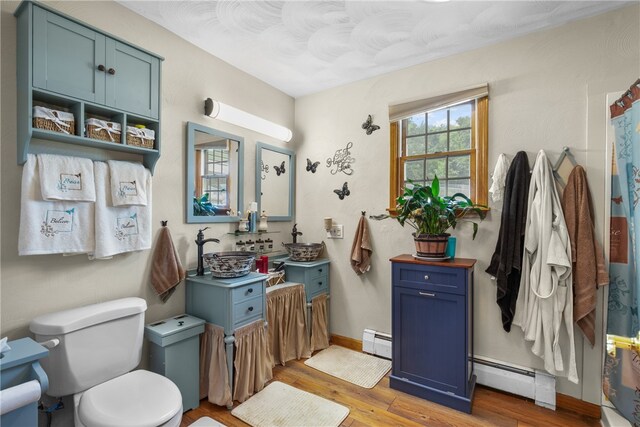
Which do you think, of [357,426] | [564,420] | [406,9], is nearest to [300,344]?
[357,426]

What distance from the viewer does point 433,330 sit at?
2.15 meters

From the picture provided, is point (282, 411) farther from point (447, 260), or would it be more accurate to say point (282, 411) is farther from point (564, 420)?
point (564, 420)

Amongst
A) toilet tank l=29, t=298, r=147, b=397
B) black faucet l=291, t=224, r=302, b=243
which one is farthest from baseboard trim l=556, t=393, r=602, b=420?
toilet tank l=29, t=298, r=147, b=397

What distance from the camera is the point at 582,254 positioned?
1.91 m

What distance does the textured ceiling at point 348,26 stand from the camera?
1.91m

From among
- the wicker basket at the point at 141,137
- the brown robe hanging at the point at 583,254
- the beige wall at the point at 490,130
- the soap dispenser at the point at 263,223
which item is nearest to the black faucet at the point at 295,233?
the beige wall at the point at 490,130

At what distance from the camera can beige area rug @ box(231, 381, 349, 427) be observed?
190 cm

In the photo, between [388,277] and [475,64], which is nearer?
[475,64]

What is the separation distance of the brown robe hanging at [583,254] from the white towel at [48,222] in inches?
Result: 117

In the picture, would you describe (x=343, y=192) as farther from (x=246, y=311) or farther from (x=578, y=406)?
(x=578, y=406)

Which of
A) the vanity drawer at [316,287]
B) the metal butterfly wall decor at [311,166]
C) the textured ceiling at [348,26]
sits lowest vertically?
the vanity drawer at [316,287]

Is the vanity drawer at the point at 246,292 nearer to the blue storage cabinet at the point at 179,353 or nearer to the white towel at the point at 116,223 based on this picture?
the blue storage cabinet at the point at 179,353

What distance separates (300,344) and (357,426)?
0.95m

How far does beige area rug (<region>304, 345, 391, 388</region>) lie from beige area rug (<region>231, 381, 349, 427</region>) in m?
0.36
